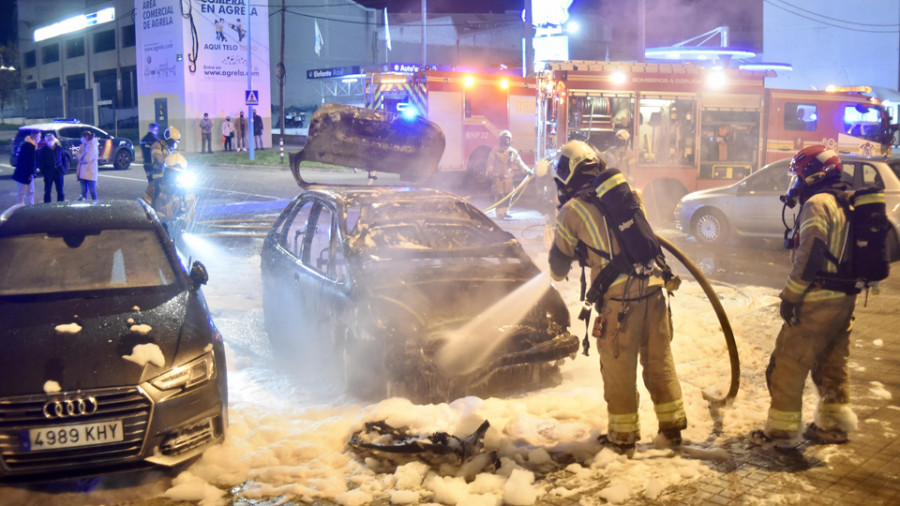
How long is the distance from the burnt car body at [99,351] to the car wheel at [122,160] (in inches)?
987

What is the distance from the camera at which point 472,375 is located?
5.48 metres

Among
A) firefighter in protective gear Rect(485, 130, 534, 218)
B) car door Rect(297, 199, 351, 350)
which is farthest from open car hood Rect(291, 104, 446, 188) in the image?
firefighter in protective gear Rect(485, 130, 534, 218)

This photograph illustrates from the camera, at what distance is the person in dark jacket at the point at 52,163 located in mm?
15875

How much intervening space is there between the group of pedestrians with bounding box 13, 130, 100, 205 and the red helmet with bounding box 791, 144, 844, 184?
14.3 m

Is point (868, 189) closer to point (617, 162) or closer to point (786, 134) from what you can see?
point (617, 162)

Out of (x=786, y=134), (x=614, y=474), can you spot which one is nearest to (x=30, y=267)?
(x=614, y=474)

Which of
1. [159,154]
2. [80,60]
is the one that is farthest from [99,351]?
[80,60]

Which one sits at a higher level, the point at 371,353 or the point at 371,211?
the point at 371,211

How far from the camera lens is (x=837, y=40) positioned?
27.6m

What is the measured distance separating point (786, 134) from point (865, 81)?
548 inches

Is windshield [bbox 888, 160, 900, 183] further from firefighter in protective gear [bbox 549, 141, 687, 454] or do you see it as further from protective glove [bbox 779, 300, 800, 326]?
firefighter in protective gear [bbox 549, 141, 687, 454]

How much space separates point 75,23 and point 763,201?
171 feet

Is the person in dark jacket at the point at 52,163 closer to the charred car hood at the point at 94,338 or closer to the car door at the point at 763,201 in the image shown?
the charred car hood at the point at 94,338

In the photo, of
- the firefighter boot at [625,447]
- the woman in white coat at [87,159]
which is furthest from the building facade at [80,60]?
the firefighter boot at [625,447]
